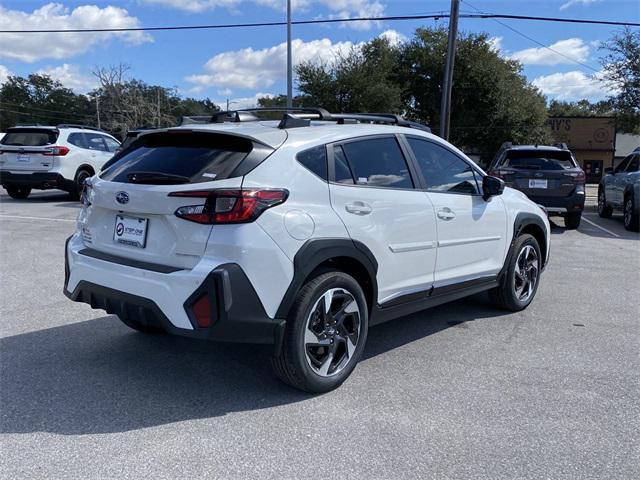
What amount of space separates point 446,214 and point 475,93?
31.0 m

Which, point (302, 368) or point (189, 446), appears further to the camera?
point (302, 368)

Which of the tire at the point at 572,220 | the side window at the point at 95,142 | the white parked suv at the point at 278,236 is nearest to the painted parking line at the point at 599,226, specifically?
the tire at the point at 572,220

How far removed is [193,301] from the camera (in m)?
3.18

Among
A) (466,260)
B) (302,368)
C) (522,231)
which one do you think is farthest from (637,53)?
(302,368)

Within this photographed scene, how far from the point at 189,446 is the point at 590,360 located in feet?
10.1

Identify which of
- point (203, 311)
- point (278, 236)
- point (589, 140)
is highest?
point (589, 140)

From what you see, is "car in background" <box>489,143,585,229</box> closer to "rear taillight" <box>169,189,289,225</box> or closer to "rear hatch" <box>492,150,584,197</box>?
"rear hatch" <box>492,150,584,197</box>

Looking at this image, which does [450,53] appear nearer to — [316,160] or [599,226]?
[599,226]

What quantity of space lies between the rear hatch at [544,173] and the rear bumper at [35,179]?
10131 mm

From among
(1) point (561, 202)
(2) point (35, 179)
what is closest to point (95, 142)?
(2) point (35, 179)

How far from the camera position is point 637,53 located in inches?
754

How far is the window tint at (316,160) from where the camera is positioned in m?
3.63

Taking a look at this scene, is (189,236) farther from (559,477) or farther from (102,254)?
(559,477)

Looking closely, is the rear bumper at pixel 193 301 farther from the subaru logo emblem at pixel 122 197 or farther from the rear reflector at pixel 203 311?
the subaru logo emblem at pixel 122 197
